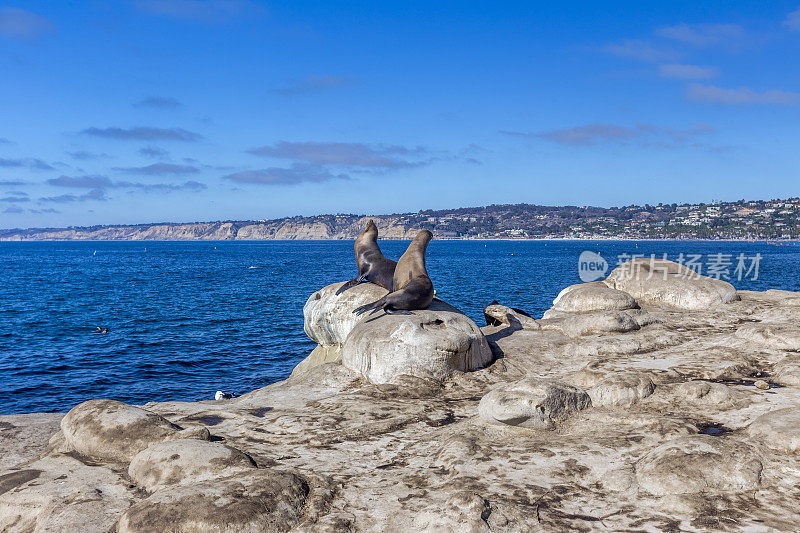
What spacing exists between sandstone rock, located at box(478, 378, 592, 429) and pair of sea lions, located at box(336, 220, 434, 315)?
4632 millimetres

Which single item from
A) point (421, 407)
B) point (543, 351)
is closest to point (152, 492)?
point (421, 407)

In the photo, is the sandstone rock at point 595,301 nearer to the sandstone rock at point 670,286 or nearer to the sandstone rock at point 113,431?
the sandstone rock at point 670,286

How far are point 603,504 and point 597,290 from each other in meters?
13.5

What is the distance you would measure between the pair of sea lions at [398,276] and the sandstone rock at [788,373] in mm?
6937

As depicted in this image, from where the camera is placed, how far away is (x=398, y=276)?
14.8m

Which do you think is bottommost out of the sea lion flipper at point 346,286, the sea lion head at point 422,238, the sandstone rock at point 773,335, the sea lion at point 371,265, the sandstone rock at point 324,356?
the sandstone rock at point 324,356

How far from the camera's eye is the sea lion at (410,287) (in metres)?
13.3

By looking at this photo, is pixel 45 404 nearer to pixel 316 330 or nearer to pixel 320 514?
pixel 316 330

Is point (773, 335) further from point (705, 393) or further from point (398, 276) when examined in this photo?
point (398, 276)

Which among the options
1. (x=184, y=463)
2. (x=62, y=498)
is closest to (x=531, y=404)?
(x=184, y=463)

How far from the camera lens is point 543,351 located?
13.7 meters

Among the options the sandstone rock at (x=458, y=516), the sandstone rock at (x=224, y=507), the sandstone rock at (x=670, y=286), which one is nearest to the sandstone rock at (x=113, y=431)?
the sandstone rock at (x=224, y=507)

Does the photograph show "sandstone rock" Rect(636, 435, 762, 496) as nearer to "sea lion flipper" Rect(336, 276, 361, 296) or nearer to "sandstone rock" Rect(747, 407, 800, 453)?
"sandstone rock" Rect(747, 407, 800, 453)

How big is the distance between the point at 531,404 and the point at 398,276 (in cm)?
690
